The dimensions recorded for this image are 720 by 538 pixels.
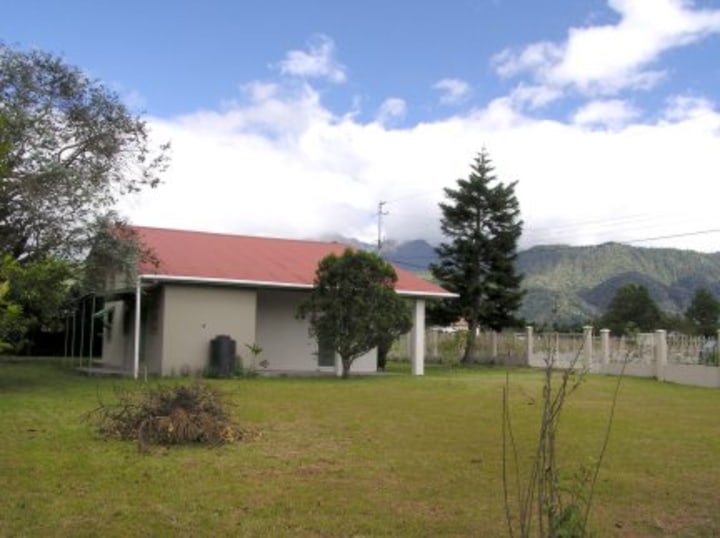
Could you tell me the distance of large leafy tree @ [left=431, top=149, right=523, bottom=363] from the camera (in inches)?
1519

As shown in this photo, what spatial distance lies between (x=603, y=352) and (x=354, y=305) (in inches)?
487

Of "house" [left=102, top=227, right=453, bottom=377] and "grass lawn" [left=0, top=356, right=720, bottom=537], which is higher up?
"house" [left=102, top=227, right=453, bottom=377]

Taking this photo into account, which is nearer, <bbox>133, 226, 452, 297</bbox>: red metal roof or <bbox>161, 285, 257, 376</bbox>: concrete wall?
<bbox>161, 285, 257, 376</bbox>: concrete wall

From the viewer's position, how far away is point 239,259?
1030 inches

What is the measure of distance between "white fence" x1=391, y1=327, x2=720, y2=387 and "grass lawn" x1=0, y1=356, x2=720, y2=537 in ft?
17.2

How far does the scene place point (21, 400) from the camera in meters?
14.9

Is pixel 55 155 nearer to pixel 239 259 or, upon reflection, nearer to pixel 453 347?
pixel 239 259

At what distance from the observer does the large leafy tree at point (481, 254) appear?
38594 millimetres

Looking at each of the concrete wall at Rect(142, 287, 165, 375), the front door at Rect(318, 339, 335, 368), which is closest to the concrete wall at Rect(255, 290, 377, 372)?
the front door at Rect(318, 339, 335, 368)

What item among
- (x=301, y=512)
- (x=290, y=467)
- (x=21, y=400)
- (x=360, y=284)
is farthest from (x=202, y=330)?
(x=301, y=512)

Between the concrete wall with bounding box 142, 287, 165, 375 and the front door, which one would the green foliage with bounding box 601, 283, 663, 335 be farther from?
the concrete wall with bounding box 142, 287, 165, 375

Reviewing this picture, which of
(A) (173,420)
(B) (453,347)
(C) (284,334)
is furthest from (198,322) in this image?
(B) (453,347)

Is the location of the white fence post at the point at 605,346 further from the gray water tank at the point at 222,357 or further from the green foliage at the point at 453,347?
the gray water tank at the point at 222,357

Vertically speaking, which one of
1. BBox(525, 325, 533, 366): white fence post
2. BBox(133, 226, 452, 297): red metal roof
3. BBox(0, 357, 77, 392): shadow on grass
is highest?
BBox(133, 226, 452, 297): red metal roof
